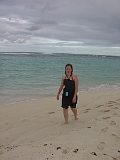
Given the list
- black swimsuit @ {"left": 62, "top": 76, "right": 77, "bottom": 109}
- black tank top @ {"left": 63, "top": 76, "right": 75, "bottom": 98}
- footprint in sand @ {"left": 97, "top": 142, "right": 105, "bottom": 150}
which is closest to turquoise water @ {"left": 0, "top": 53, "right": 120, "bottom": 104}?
black swimsuit @ {"left": 62, "top": 76, "right": 77, "bottom": 109}

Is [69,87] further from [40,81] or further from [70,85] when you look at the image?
[40,81]

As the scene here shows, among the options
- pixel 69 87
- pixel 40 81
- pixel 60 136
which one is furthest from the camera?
pixel 40 81

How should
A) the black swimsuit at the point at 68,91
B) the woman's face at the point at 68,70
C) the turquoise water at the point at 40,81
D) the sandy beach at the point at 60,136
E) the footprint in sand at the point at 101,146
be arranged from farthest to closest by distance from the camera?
the turquoise water at the point at 40,81 < the black swimsuit at the point at 68,91 < the woman's face at the point at 68,70 < the footprint in sand at the point at 101,146 < the sandy beach at the point at 60,136

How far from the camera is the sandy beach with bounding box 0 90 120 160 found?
3.56 metres

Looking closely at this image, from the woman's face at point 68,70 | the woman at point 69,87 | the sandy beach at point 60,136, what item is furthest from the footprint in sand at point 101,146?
the woman's face at point 68,70

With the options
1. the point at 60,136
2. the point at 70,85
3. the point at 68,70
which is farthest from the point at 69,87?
the point at 60,136

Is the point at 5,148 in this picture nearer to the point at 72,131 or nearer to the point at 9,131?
the point at 9,131

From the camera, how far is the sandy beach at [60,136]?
3.56 meters

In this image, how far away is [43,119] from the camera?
573 centimetres

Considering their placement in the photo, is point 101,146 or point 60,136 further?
point 60,136

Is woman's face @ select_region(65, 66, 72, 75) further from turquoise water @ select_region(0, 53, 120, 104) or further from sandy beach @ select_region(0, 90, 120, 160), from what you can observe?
turquoise water @ select_region(0, 53, 120, 104)

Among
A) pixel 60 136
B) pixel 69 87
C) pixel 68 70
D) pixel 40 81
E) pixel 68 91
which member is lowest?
pixel 40 81

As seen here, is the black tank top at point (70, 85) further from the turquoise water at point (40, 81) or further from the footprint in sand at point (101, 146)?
the turquoise water at point (40, 81)

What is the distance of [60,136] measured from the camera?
14.1ft
